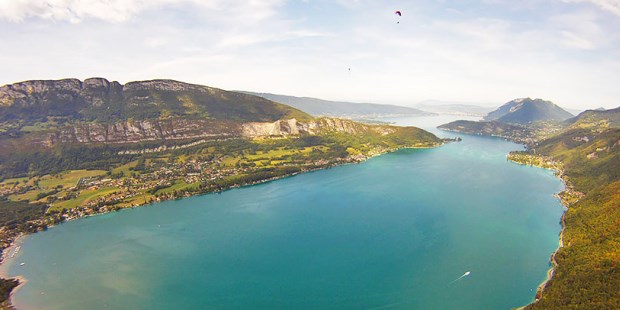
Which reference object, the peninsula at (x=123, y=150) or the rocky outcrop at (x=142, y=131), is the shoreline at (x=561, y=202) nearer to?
the peninsula at (x=123, y=150)

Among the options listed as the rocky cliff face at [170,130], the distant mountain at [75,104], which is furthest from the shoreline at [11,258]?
the distant mountain at [75,104]

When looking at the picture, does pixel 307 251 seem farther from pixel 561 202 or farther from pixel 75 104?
pixel 75 104

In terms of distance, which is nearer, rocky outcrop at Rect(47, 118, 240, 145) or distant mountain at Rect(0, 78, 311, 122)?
rocky outcrop at Rect(47, 118, 240, 145)

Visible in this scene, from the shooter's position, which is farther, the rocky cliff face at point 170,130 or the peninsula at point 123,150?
the rocky cliff face at point 170,130

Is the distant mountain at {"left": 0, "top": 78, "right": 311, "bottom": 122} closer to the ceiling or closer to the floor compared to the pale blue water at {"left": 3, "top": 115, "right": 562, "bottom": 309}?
closer to the ceiling

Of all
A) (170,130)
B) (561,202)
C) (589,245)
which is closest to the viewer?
(589,245)

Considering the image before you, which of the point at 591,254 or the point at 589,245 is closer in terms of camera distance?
the point at 591,254

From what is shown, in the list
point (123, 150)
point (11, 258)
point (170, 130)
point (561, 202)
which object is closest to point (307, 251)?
point (11, 258)

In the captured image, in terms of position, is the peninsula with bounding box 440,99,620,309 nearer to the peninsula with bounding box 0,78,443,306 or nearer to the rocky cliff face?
the peninsula with bounding box 0,78,443,306

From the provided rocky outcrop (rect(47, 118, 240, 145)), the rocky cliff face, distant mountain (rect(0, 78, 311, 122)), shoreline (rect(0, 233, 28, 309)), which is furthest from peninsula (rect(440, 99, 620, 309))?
distant mountain (rect(0, 78, 311, 122))
